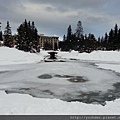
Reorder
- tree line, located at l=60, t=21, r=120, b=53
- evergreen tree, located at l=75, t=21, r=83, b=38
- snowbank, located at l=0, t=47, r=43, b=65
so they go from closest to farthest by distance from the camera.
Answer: snowbank, located at l=0, t=47, r=43, b=65, tree line, located at l=60, t=21, r=120, b=53, evergreen tree, located at l=75, t=21, r=83, b=38

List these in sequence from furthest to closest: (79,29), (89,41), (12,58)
Answer: (79,29) < (89,41) < (12,58)

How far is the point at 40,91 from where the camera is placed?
8367mm

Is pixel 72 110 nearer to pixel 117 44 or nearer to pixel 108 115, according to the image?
pixel 108 115

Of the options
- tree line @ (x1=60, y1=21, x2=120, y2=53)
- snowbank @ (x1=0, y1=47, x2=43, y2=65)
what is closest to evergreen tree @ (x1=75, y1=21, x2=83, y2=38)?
tree line @ (x1=60, y1=21, x2=120, y2=53)

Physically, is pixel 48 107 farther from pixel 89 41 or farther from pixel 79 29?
pixel 79 29

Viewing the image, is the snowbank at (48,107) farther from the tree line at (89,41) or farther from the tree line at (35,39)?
the tree line at (89,41)

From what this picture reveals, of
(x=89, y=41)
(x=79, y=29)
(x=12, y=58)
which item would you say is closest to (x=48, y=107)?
(x=12, y=58)

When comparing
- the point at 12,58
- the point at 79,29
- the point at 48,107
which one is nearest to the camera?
the point at 48,107

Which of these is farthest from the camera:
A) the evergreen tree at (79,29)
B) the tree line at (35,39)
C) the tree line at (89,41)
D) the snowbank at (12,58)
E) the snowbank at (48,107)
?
the evergreen tree at (79,29)

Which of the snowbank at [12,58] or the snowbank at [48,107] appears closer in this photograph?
the snowbank at [48,107]

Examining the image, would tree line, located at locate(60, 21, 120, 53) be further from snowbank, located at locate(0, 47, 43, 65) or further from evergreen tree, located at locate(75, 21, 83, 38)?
snowbank, located at locate(0, 47, 43, 65)

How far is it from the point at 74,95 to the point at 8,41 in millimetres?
59197

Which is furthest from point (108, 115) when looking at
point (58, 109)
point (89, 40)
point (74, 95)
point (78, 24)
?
point (78, 24)

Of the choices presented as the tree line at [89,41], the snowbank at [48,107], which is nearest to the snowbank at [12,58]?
the snowbank at [48,107]
